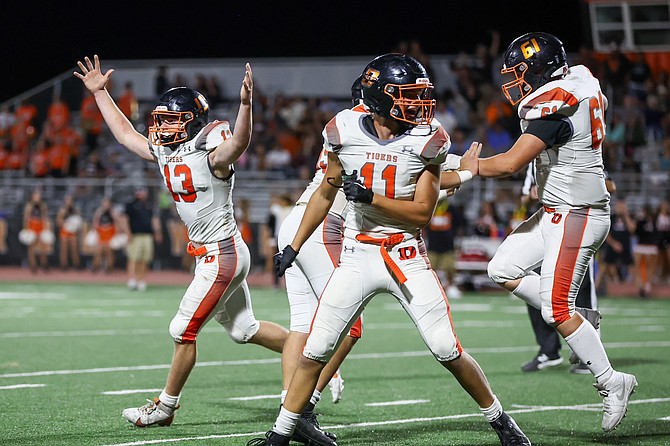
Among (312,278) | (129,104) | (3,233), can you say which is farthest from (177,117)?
(129,104)

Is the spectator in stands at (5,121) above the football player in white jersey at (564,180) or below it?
above

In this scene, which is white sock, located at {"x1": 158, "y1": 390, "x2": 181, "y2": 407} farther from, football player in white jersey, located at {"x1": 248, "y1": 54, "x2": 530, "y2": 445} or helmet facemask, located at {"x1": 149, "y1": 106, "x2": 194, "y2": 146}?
helmet facemask, located at {"x1": 149, "y1": 106, "x2": 194, "y2": 146}

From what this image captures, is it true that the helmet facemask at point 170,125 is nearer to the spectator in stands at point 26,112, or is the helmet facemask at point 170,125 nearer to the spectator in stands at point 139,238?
the spectator in stands at point 139,238

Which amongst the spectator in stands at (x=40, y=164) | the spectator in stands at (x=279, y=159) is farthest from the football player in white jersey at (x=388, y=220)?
the spectator in stands at (x=40, y=164)

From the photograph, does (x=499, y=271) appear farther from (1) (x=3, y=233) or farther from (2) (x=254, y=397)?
(1) (x=3, y=233)

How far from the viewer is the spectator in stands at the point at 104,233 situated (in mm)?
20172

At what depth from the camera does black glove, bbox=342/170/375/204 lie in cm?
471

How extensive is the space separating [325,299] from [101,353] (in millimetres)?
4776

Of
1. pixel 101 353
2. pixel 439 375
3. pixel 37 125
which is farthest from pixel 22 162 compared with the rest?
pixel 439 375

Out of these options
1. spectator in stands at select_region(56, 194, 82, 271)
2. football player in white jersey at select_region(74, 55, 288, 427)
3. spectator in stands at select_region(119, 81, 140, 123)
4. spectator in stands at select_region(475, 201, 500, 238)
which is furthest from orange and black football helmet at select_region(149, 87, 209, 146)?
spectator in stands at select_region(119, 81, 140, 123)

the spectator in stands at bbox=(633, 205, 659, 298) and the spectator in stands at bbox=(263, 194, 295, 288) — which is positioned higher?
the spectator in stands at bbox=(263, 194, 295, 288)

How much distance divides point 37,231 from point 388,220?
16814 millimetres

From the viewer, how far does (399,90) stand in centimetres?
483

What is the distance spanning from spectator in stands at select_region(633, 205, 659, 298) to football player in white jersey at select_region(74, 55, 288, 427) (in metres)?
12.6
